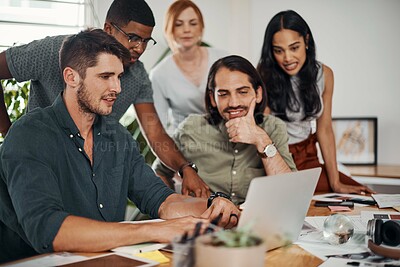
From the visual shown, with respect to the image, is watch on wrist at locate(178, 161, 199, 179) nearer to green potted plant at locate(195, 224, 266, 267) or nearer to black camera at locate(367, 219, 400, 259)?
black camera at locate(367, 219, 400, 259)

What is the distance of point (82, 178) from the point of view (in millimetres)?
1748

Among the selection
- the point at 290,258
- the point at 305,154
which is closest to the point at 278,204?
the point at 290,258

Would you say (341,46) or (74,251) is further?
(341,46)

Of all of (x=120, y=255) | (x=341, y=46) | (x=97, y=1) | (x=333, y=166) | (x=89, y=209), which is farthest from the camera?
(x=341, y=46)

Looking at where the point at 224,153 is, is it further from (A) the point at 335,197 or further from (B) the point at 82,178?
(B) the point at 82,178

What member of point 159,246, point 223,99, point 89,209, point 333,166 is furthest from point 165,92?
point 159,246

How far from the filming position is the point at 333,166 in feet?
8.82

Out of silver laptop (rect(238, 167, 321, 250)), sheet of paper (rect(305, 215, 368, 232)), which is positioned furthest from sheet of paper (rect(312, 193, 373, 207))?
silver laptop (rect(238, 167, 321, 250))

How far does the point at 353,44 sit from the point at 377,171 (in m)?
0.82

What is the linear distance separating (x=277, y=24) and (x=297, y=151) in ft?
2.01

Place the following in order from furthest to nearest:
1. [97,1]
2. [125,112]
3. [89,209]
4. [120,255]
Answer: [125,112] < [97,1] < [89,209] < [120,255]

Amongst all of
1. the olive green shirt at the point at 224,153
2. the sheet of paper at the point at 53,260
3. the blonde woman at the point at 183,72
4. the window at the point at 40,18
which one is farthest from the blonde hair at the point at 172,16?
the sheet of paper at the point at 53,260

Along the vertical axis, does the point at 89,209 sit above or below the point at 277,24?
below

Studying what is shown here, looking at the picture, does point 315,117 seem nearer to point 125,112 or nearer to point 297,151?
point 297,151
